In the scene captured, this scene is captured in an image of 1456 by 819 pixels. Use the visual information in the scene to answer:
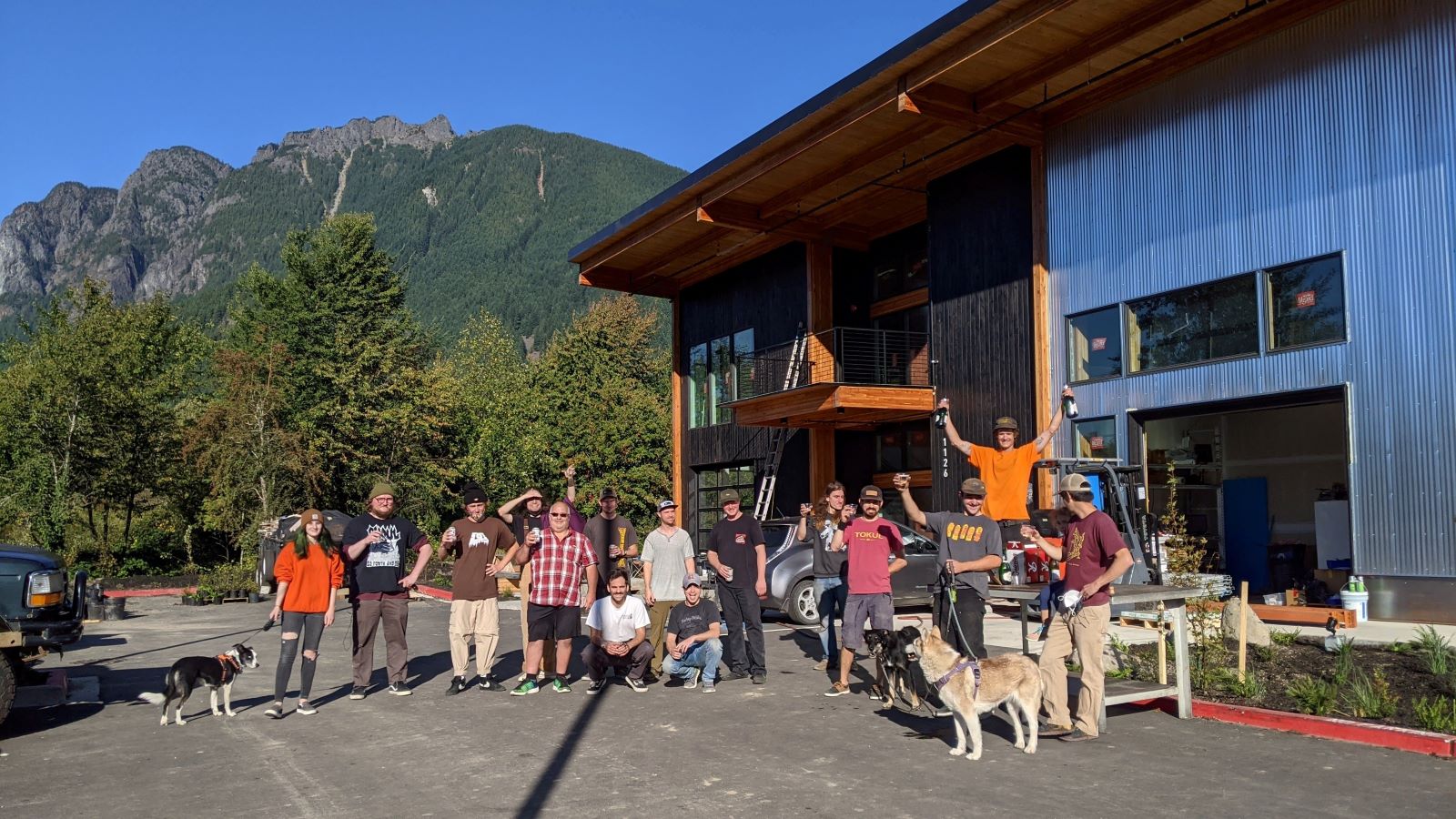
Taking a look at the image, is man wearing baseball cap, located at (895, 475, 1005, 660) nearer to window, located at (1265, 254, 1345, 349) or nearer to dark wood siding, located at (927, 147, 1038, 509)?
window, located at (1265, 254, 1345, 349)

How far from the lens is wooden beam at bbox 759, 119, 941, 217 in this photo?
65.5ft

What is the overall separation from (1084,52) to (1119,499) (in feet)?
22.4

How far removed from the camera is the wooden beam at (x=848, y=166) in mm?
19953

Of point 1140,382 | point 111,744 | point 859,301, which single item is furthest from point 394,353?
point 111,744

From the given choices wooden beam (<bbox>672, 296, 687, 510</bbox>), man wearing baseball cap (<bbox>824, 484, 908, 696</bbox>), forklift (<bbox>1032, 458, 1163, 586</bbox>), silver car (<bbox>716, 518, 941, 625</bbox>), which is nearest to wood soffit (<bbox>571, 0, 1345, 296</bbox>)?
wooden beam (<bbox>672, 296, 687, 510</bbox>)

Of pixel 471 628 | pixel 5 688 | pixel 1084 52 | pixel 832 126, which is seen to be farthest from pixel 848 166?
pixel 5 688

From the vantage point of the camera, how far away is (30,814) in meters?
6.30

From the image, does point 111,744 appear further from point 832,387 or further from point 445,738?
point 832,387

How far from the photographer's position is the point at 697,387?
104ft

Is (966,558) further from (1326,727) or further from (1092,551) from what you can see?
(1326,727)

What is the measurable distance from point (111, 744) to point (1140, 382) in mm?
14855

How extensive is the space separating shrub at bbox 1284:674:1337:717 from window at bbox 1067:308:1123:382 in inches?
381

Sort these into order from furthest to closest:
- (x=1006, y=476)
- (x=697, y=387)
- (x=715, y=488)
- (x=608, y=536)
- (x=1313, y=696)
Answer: (x=697, y=387)
(x=715, y=488)
(x=608, y=536)
(x=1006, y=476)
(x=1313, y=696)

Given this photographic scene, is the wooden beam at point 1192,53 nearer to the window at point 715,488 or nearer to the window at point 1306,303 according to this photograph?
the window at point 1306,303
